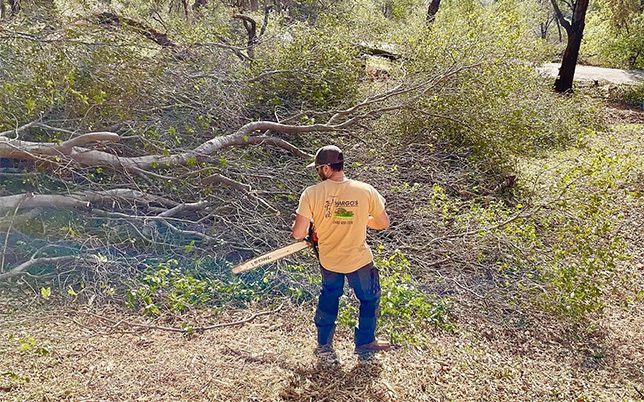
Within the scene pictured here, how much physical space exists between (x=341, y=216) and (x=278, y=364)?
1.02m

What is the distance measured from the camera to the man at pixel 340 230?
3.02 meters

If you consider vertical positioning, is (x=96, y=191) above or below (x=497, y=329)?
above

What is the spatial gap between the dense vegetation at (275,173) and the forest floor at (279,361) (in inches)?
6.1

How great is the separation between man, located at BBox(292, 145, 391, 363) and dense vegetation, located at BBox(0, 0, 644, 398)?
514 mm

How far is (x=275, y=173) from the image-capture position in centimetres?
536

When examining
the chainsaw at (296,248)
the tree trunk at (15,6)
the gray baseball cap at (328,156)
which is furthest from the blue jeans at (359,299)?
the tree trunk at (15,6)

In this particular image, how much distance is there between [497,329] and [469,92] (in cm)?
367

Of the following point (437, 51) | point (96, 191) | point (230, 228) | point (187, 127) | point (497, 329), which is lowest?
point (497, 329)

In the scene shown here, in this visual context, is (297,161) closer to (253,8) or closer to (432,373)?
(432,373)

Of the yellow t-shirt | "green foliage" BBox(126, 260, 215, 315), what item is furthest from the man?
"green foliage" BBox(126, 260, 215, 315)

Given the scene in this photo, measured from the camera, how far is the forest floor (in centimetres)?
288

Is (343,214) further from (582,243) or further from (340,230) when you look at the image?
(582,243)

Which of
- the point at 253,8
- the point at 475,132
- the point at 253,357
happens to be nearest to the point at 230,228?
the point at 253,357

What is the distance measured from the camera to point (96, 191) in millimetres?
4586
